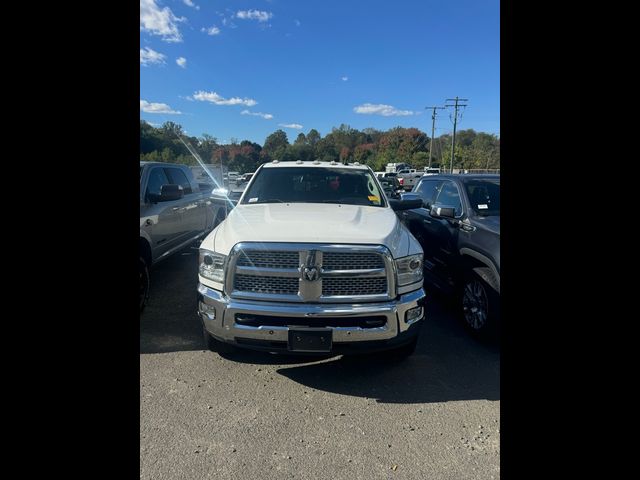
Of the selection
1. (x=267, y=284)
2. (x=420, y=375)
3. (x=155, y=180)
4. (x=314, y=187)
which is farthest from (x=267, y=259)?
(x=155, y=180)

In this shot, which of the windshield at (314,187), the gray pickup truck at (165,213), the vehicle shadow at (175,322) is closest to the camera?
the vehicle shadow at (175,322)

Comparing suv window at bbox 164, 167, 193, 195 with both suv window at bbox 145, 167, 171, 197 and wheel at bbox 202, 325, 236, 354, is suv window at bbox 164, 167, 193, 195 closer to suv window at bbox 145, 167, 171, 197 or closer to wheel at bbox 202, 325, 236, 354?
suv window at bbox 145, 167, 171, 197

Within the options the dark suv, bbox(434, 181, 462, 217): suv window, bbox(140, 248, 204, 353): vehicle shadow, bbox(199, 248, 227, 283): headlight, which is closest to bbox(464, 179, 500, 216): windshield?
the dark suv

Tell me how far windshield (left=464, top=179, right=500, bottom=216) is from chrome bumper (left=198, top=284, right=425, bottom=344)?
2.04 meters

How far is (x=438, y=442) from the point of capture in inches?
96.7

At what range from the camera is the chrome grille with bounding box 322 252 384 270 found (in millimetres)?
2916

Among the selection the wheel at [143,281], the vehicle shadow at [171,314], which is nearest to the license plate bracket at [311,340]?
the vehicle shadow at [171,314]

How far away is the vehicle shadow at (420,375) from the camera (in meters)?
3.02

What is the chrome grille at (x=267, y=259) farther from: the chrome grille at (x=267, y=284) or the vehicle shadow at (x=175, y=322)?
the vehicle shadow at (x=175, y=322)

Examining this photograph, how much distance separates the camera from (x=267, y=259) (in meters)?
2.93
